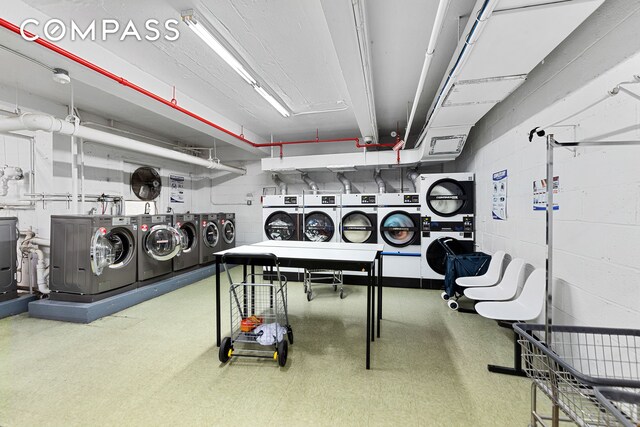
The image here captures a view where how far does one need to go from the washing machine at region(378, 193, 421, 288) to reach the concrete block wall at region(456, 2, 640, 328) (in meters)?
1.87

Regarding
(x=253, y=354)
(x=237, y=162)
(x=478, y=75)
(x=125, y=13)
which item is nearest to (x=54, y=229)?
(x=125, y=13)

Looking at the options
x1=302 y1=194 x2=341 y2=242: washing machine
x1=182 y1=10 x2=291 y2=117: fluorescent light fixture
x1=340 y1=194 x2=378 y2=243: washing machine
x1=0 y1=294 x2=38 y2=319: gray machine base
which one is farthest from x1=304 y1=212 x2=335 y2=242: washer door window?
x1=0 y1=294 x2=38 y2=319: gray machine base

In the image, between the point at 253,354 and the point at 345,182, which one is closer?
the point at 253,354

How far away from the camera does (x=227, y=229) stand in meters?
6.34

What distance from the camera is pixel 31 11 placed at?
7.13 feet

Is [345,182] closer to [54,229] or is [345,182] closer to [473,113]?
[473,113]

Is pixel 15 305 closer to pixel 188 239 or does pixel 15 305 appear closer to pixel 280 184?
pixel 188 239

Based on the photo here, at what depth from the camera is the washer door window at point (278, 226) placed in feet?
17.6

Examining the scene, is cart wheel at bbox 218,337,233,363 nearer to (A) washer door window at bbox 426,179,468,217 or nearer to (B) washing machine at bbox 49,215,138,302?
(B) washing machine at bbox 49,215,138,302

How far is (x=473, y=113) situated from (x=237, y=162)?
5452mm

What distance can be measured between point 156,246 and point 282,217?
219cm

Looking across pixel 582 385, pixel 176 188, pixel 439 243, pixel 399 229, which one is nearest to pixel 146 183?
pixel 176 188

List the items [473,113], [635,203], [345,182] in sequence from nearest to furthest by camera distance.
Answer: [635,203] → [473,113] → [345,182]

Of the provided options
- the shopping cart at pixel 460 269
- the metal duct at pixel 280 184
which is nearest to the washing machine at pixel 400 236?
the shopping cart at pixel 460 269
